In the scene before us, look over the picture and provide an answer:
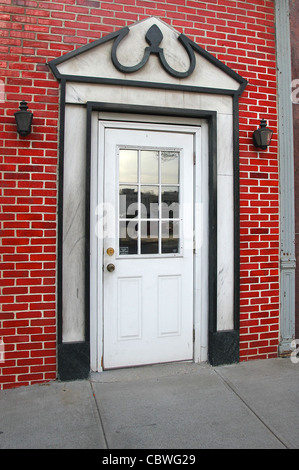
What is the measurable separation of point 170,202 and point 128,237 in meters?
0.56

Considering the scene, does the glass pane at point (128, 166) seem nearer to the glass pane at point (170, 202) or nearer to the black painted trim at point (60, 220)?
the glass pane at point (170, 202)

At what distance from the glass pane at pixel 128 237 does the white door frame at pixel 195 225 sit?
21cm

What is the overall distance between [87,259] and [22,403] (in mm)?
1259

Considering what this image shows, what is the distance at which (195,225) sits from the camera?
3.51 m

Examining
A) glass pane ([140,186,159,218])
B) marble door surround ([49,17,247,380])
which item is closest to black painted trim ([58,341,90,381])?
marble door surround ([49,17,247,380])

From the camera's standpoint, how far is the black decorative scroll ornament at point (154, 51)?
3.15 m

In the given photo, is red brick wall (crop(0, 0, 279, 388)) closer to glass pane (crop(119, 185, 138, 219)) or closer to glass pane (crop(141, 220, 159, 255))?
glass pane (crop(119, 185, 138, 219))

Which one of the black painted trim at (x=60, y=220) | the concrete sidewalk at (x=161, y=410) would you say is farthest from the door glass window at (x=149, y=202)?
the concrete sidewalk at (x=161, y=410)

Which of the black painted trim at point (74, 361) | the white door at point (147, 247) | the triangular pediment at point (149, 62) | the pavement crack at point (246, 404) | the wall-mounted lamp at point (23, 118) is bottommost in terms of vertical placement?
the pavement crack at point (246, 404)

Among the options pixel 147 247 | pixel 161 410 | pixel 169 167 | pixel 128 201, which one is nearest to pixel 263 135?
pixel 169 167

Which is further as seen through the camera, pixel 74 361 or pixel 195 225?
pixel 195 225

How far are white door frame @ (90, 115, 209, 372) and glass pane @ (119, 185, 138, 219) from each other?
8.0 inches

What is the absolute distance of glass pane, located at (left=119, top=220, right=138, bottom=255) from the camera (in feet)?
11.0

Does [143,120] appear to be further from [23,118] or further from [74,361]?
[74,361]
